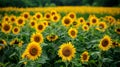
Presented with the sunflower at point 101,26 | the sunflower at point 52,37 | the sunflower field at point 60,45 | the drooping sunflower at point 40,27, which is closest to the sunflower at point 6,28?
the sunflower field at point 60,45

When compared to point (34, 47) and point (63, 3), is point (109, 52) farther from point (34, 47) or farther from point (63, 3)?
point (63, 3)

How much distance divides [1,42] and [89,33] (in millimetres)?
1404

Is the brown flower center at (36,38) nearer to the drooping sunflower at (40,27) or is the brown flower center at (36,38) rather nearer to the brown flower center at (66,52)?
the brown flower center at (66,52)

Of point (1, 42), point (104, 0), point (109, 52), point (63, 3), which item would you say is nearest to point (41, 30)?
point (1, 42)

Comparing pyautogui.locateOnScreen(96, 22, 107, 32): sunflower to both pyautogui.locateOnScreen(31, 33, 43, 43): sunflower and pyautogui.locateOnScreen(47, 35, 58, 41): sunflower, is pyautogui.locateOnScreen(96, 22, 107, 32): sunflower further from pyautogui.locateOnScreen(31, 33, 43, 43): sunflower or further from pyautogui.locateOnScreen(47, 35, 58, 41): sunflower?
pyautogui.locateOnScreen(31, 33, 43, 43): sunflower

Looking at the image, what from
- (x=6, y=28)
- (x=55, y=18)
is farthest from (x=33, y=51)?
(x=55, y=18)

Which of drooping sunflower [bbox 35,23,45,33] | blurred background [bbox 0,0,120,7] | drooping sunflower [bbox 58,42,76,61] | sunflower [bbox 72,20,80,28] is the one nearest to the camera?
drooping sunflower [bbox 58,42,76,61]

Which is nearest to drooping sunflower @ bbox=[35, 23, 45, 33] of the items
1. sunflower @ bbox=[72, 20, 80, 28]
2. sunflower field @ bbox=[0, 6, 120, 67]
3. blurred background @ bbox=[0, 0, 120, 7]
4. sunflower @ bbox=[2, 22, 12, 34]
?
sunflower field @ bbox=[0, 6, 120, 67]

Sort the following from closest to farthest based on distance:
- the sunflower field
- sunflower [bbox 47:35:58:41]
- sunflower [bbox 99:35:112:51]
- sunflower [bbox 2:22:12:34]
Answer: the sunflower field → sunflower [bbox 99:35:112:51] → sunflower [bbox 47:35:58:41] → sunflower [bbox 2:22:12:34]

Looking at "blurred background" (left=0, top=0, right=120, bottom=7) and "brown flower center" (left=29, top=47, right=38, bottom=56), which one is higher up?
"brown flower center" (left=29, top=47, right=38, bottom=56)

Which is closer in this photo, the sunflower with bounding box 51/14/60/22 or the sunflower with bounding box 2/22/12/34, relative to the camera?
the sunflower with bounding box 2/22/12/34

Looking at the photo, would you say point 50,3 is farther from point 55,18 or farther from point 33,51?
point 33,51

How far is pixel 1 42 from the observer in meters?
4.78

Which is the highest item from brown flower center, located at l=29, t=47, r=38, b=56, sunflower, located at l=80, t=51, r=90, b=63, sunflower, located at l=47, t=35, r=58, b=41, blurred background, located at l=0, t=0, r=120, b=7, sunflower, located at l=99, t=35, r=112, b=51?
brown flower center, located at l=29, t=47, r=38, b=56
